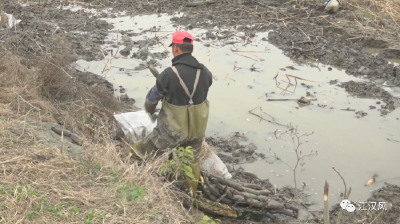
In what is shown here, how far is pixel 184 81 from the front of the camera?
4.04 m

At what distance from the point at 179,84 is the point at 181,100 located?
0.17 meters

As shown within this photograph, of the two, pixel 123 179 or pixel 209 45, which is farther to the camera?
pixel 209 45

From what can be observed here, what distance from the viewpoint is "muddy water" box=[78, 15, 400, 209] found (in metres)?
5.85

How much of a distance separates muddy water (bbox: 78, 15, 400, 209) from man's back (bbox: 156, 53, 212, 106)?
7.06 ft

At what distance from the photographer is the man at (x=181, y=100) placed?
4043 mm

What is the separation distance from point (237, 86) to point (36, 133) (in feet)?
15.5

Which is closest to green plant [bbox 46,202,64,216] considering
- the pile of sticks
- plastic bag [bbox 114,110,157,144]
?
the pile of sticks

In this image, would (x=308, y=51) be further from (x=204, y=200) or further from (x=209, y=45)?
(x=204, y=200)

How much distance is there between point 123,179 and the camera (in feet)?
12.4

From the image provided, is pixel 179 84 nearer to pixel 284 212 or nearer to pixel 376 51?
pixel 284 212

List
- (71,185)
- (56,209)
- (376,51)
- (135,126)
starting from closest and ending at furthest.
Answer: (56,209) → (71,185) → (135,126) → (376,51)

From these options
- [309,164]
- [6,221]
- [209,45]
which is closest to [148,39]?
[209,45]

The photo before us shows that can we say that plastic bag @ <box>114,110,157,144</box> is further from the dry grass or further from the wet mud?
the wet mud

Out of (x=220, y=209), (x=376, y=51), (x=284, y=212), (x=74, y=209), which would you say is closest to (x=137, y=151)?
(x=220, y=209)
